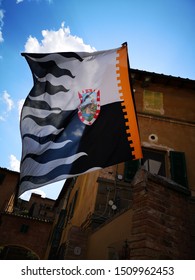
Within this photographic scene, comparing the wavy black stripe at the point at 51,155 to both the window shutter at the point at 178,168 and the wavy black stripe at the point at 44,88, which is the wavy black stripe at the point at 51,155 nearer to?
the wavy black stripe at the point at 44,88

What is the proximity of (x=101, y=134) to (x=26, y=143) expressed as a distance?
4.38 feet

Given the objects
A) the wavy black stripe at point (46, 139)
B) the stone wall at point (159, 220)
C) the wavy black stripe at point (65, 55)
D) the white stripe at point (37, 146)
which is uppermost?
the wavy black stripe at point (65, 55)

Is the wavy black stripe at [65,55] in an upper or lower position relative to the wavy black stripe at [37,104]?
upper

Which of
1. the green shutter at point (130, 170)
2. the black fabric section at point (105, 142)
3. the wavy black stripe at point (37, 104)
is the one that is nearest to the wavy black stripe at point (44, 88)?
the wavy black stripe at point (37, 104)

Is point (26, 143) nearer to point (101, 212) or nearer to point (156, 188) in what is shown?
point (156, 188)

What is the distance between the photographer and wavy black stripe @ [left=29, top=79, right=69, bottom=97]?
13.1ft

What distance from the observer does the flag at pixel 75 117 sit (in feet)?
10.2

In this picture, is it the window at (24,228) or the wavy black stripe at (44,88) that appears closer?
the wavy black stripe at (44,88)

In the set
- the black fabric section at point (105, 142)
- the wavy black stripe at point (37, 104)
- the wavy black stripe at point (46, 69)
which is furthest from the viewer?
the wavy black stripe at point (46, 69)

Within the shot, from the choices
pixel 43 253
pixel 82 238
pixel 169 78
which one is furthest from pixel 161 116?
pixel 43 253

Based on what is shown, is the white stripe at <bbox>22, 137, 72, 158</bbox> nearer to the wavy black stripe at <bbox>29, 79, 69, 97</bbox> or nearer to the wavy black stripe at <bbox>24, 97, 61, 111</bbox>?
the wavy black stripe at <bbox>24, 97, 61, 111</bbox>

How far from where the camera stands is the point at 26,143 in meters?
3.61

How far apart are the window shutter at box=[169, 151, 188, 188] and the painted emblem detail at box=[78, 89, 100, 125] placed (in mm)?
5226

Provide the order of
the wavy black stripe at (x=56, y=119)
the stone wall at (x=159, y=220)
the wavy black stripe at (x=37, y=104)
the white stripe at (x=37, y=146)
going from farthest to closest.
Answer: the wavy black stripe at (x=37, y=104), the wavy black stripe at (x=56, y=119), the white stripe at (x=37, y=146), the stone wall at (x=159, y=220)
